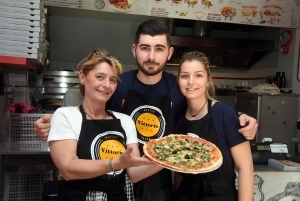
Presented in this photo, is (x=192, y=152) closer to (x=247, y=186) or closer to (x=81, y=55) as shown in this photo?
(x=247, y=186)

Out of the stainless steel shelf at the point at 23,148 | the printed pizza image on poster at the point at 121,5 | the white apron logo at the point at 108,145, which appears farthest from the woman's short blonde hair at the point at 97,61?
the printed pizza image on poster at the point at 121,5

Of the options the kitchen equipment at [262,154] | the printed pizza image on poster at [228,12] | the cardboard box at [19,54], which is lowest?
the kitchen equipment at [262,154]

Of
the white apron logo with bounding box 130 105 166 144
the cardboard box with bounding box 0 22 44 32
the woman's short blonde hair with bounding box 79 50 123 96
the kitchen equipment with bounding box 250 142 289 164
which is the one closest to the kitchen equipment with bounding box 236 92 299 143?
the kitchen equipment with bounding box 250 142 289 164

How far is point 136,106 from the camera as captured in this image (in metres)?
1.75

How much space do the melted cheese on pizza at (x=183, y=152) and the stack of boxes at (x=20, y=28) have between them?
76.1 inches

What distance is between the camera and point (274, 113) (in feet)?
14.9

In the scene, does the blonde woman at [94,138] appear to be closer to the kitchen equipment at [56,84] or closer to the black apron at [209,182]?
the black apron at [209,182]

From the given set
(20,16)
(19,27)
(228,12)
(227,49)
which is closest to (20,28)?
(19,27)

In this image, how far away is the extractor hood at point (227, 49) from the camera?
201 inches

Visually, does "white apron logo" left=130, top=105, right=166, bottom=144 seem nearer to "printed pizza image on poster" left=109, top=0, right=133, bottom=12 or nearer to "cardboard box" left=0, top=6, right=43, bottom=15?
"cardboard box" left=0, top=6, right=43, bottom=15

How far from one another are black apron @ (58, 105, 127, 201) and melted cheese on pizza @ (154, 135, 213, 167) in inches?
8.8

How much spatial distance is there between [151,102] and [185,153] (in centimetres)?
40

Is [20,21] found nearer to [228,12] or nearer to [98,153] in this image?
[98,153]

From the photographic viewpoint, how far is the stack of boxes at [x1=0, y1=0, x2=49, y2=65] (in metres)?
2.74
